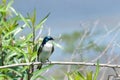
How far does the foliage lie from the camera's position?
9.88 feet

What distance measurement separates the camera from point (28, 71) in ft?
9.95

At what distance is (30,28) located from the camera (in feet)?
10.1

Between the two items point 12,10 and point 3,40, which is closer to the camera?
point 3,40

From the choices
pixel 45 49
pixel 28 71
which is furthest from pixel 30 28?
pixel 45 49

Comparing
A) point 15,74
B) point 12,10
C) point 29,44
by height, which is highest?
point 12,10

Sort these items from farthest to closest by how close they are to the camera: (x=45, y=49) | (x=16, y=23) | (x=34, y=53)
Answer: (x=45, y=49) → (x=16, y=23) → (x=34, y=53)

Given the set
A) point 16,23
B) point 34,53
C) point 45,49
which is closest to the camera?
point 34,53

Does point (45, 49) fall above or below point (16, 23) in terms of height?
below

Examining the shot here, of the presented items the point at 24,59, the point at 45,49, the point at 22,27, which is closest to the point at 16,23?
the point at 22,27

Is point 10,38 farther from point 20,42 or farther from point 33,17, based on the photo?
point 33,17

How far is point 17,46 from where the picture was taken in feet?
10.2

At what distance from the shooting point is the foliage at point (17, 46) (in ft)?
9.88

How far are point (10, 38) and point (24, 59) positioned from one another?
0.18 metres

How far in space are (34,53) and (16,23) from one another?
0.34 meters
